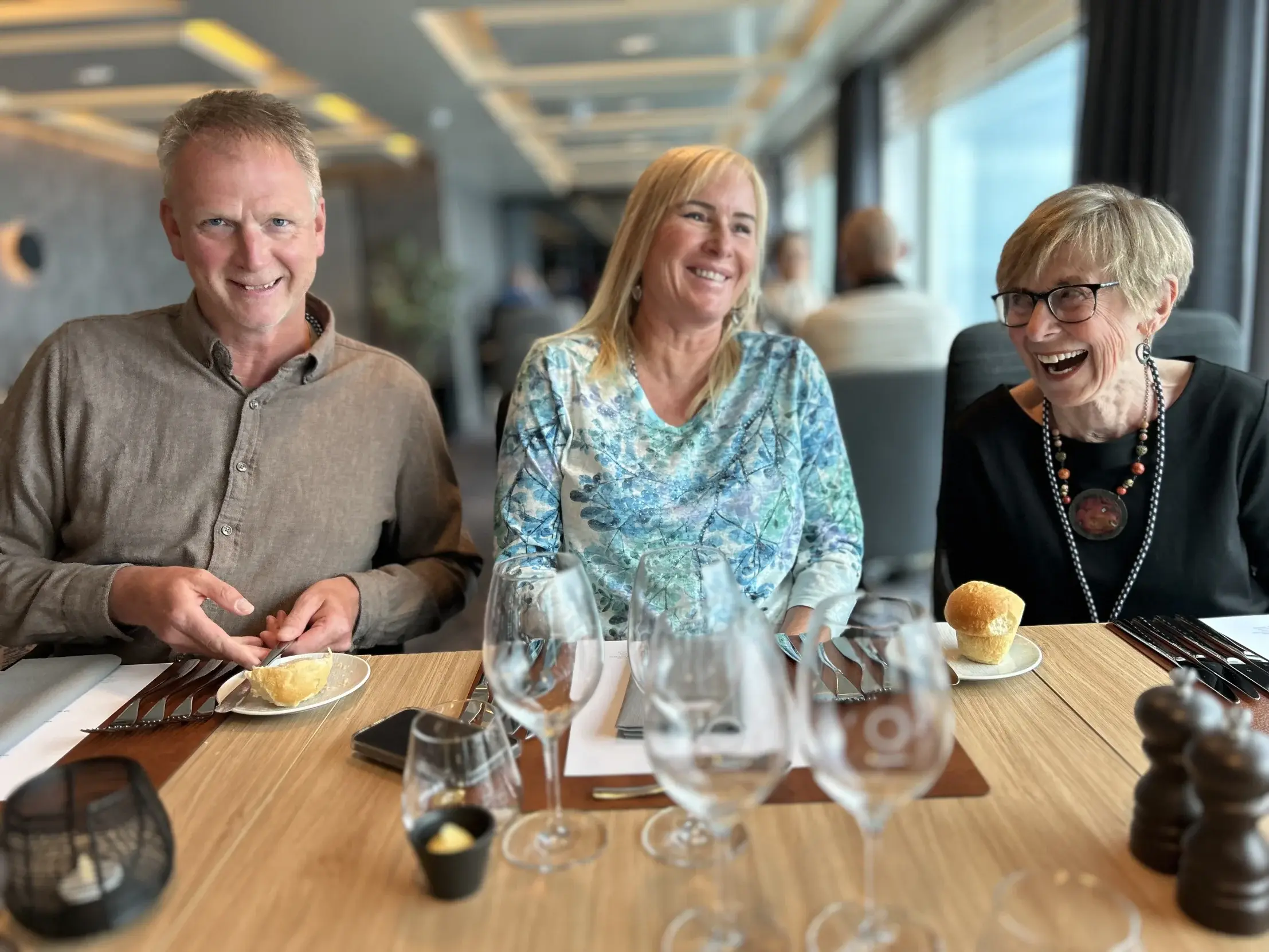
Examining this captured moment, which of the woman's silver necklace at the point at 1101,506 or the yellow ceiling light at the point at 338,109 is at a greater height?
the yellow ceiling light at the point at 338,109

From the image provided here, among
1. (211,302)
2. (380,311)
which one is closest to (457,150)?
(380,311)

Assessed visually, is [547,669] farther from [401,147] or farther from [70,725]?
[401,147]

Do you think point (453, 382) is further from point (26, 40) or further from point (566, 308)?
point (26, 40)

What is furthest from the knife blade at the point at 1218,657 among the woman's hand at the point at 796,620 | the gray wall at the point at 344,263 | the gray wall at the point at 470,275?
the gray wall at the point at 344,263

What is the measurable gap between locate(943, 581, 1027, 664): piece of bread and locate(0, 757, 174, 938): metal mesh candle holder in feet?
2.78

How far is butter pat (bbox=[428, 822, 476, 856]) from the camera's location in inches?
27.9

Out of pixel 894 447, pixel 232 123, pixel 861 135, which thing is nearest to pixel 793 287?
pixel 861 135

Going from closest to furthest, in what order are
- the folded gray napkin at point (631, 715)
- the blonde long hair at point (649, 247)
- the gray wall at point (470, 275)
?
the folded gray napkin at point (631, 715), the blonde long hair at point (649, 247), the gray wall at point (470, 275)

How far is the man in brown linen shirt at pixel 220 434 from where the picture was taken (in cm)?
142

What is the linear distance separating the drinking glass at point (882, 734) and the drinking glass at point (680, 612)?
116 mm

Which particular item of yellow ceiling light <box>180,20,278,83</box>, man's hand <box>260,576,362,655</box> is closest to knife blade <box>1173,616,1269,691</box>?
man's hand <box>260,576,362,655</box>

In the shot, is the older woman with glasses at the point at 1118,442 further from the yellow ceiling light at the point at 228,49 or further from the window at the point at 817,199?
the window at the point at 817,199

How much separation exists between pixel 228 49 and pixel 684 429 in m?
5.24

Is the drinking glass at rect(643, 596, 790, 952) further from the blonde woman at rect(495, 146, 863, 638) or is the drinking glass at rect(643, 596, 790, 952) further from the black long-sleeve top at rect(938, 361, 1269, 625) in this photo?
the black long-sleeve top at rect(938, 361, 1269, 625)
